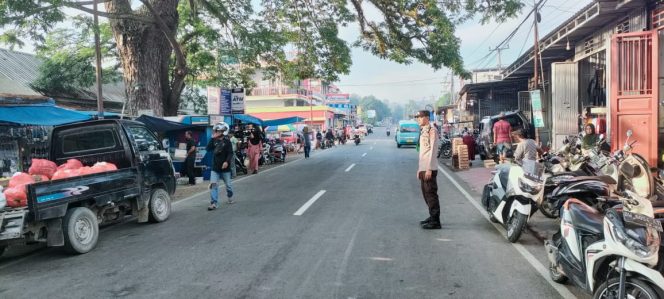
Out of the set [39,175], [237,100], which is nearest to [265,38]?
[237,100]

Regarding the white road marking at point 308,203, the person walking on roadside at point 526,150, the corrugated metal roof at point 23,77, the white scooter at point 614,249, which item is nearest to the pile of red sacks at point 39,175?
the white road marking at point 308,203

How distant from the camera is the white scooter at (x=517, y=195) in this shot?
6.36m

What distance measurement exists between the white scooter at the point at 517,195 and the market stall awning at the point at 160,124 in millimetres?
10742

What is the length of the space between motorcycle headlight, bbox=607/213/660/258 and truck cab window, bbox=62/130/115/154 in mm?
7193

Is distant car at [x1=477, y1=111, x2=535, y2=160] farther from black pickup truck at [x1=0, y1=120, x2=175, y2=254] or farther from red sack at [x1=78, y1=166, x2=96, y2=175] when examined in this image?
red sack at [x1=78, y1=166, x2=96, y2=175]

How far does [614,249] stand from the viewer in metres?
3.61

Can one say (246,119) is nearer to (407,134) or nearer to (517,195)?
(517,195)

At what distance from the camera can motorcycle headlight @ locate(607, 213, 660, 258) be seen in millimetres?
3432

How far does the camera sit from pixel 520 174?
667 centimetres

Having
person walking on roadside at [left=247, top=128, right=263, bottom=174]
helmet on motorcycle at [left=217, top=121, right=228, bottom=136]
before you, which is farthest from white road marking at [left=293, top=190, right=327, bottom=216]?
person walking on roadside at [left=247, top=128, right=263, bottom=174]

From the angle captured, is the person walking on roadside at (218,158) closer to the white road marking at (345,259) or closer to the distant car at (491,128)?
the white road marking at (345,259)

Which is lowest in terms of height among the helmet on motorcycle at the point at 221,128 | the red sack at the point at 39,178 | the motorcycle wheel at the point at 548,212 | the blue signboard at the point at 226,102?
the motorcycle wheel at the point at 548,212

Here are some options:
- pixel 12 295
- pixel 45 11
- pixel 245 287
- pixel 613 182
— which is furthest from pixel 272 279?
pixel 45 11

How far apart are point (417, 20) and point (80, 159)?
12.4 m
